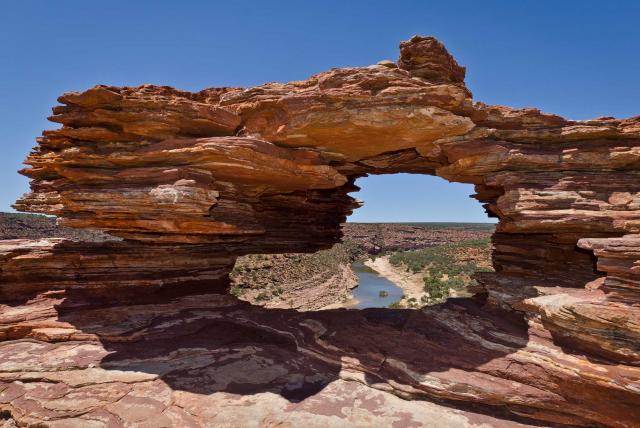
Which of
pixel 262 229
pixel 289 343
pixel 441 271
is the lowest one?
pixel 441 271

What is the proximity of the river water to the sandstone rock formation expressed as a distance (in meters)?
32.3

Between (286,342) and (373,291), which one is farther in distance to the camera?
(373,291)

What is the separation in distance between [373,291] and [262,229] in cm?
4392

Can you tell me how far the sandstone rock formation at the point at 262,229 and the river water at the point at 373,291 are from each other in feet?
106

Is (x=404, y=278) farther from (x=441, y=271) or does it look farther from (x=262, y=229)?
(x=262, y=229)

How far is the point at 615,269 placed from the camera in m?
10.4

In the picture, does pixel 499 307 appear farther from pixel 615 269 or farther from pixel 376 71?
pixel 376 71

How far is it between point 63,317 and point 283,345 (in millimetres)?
8845

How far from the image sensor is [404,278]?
231 ft

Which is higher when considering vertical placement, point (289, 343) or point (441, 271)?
point (289, 343)

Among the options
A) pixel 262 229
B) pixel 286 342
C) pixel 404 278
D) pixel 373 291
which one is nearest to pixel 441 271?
pixel 404 278

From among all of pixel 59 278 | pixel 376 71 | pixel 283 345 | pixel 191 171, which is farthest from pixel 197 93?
pixel 283 345

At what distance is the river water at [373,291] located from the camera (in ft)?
160

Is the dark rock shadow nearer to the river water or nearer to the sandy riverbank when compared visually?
the river water
